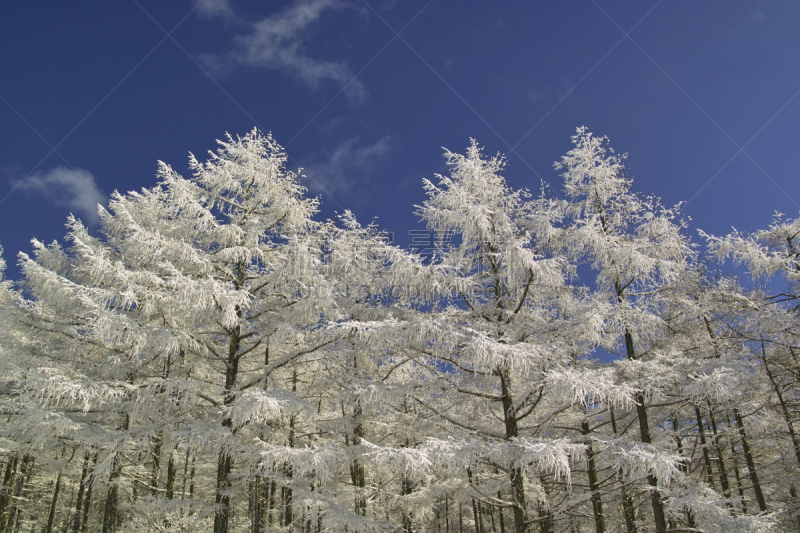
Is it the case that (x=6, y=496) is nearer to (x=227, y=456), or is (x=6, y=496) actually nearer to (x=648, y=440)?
(x=227, y=456)

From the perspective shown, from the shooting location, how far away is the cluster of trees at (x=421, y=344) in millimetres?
6887

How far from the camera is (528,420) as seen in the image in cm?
1235

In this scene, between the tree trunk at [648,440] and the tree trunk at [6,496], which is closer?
the tree trunk at [648,440]

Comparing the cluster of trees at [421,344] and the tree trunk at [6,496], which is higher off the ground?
the cluster of trees at [421,344]

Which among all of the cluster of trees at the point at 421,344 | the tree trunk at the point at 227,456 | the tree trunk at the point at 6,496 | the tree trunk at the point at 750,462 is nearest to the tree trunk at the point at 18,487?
the tree trunk at the point at 6,496

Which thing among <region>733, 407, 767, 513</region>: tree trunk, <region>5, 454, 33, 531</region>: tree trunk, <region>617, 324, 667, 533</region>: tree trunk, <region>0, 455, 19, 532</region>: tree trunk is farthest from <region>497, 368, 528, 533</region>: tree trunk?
<region>5, 454, 33, 531</region>: tree trunk

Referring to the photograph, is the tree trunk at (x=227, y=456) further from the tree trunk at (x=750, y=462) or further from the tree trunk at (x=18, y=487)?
the tree trunk at (x=750, y=462)

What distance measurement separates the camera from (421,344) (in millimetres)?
7414

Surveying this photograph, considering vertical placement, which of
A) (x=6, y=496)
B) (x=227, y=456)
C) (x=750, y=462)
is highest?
(x=227, y=456)

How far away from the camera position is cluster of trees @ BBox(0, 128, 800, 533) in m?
6.89

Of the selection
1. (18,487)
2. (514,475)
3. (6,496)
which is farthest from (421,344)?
(18,487)

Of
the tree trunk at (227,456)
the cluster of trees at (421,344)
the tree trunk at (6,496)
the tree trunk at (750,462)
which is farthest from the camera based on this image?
the tree trunk at (6,496)

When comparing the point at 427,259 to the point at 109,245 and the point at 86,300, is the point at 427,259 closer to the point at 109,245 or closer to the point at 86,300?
the point at 86,300

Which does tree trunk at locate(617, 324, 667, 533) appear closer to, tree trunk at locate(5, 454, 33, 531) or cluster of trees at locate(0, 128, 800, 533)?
cluster of trees at locate(0, 128, 800, 533)
